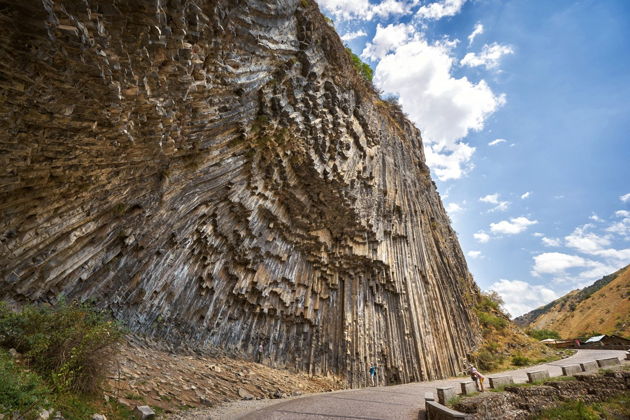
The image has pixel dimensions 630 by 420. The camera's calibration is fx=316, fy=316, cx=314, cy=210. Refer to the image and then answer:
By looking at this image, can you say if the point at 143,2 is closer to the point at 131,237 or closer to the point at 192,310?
the point at 131,237

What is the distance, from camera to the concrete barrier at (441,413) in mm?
5651

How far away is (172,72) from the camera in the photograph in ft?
23.6

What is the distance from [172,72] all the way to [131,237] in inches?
204

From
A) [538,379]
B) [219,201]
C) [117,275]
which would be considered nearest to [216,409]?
[117,275]

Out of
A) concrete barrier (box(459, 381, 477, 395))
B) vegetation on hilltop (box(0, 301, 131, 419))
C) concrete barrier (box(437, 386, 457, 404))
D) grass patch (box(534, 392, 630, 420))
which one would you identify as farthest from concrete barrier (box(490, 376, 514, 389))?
vegetation on hilltop (box(0, 301, 131, 419))

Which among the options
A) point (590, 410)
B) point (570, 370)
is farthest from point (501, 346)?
point (590, 410)

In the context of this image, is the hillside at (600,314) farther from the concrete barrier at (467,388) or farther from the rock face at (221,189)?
the concrete barrier at (467,388)

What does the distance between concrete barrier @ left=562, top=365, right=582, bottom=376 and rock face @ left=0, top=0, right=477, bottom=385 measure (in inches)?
317

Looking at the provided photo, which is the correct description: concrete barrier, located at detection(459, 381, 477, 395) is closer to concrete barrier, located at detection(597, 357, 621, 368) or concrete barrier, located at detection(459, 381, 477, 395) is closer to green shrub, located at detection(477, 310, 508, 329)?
concrete barrier, located at detection(597, 357, 621, 368)

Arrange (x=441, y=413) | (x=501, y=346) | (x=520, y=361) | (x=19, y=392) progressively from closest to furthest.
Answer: (x=19, y=392)
(x=441, y=413)
(x=520, y=361)
(x=501, y=346)

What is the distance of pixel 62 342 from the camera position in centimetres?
523

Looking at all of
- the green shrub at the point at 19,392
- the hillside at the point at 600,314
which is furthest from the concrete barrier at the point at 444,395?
the hillside at the point at 600,314

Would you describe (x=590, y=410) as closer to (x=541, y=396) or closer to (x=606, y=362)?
(x=541, y=396)

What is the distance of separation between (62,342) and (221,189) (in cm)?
712
